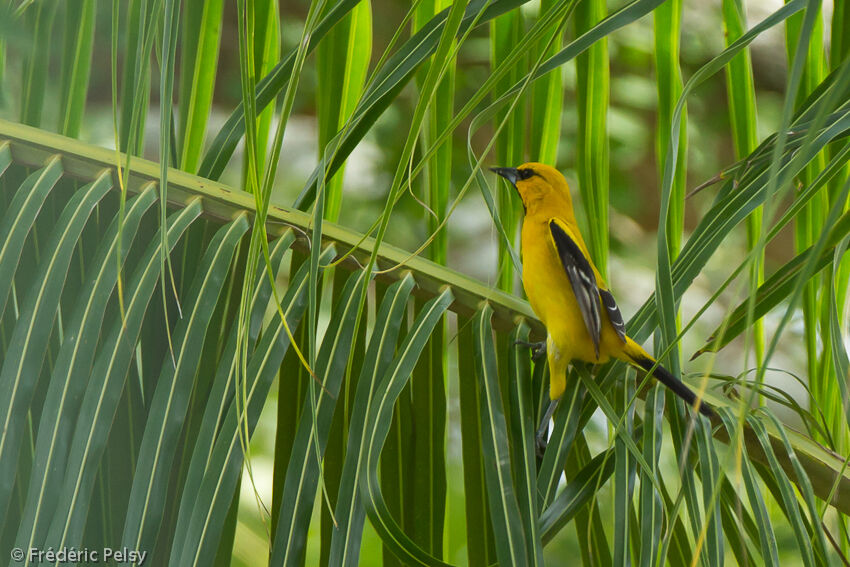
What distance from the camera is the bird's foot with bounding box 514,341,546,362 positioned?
3.04 ft

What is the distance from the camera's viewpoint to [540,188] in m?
1.33

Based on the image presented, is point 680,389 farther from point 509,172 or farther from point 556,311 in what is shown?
point 509,172

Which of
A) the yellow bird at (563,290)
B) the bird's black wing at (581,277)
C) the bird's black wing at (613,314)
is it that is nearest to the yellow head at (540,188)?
the yellow bird at (563,290)

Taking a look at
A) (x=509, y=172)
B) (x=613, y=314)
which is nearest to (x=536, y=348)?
(x=613, y=314)

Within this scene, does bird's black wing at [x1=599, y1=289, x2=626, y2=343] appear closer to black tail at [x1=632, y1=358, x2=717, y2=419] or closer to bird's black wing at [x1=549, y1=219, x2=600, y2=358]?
bird's black wing at [x1=549, y1=219, x2=600, y2=358]

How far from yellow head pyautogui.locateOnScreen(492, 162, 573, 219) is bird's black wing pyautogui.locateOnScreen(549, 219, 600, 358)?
104 mm

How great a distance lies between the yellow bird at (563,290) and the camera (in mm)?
943

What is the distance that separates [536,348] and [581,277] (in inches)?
8.2

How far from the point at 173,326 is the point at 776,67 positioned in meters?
3.16

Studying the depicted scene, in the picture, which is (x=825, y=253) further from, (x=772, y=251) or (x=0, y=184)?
(x=772, y=251)

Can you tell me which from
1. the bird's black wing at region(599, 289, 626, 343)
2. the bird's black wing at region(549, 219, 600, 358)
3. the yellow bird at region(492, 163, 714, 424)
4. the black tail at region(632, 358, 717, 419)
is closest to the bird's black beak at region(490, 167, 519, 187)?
the yellow bird at region(492, 163, 714, 424)

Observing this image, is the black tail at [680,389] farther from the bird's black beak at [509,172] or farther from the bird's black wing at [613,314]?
the bird's black beak at [509,172]

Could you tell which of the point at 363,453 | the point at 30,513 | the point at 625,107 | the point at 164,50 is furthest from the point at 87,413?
the point at 625,107

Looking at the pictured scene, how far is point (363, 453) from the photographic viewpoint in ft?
→ 2.24
